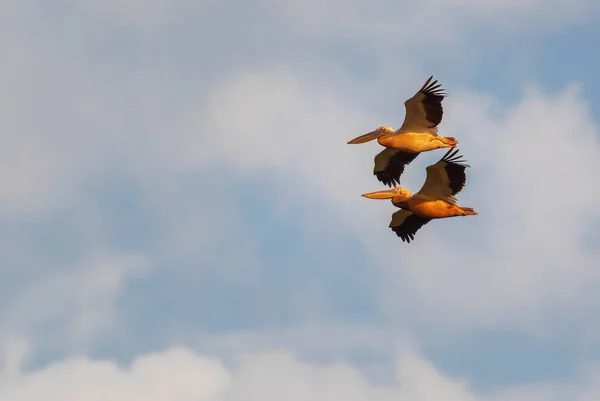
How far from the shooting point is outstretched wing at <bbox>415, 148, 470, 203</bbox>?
125 ft

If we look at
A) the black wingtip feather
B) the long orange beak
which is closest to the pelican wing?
the black wingtip feather

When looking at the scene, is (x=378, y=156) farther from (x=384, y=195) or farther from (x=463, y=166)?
(x=463, y=166)

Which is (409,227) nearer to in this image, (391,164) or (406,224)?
(406,224)

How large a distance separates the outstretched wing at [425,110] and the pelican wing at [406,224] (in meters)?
2.57

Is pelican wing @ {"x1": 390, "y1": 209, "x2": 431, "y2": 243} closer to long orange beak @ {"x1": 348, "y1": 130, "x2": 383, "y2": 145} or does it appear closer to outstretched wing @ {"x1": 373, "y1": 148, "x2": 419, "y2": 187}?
outstretched wing @ {"x1": 373, "y1": 148, "x2": 419, "y2": 187}

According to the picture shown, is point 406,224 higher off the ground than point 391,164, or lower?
lower

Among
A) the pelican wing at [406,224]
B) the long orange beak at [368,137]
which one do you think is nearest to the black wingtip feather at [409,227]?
the pelican wing at [406,224]

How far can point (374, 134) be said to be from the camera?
4166 cm

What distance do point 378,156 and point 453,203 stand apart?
13.0 ft

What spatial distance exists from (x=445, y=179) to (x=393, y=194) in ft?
7.51

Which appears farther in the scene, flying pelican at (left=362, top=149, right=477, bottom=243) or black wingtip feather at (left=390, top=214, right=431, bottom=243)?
black wingtip feather at (left=390, top=214, right=431, bottom=243)

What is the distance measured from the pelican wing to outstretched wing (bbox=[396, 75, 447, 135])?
257 centimetres

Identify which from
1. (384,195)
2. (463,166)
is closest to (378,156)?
(384,195)

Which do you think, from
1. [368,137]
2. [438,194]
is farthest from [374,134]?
[438,194]
